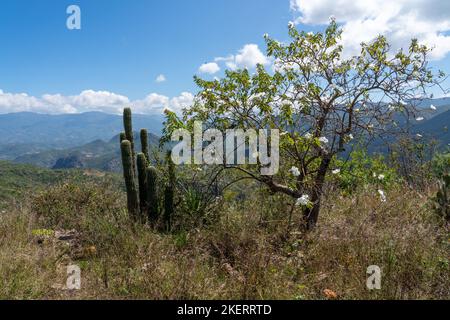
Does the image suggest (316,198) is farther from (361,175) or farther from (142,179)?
(142,179)

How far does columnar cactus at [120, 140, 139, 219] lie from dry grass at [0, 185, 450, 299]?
1.92ft

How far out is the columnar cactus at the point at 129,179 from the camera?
6582 millimetres

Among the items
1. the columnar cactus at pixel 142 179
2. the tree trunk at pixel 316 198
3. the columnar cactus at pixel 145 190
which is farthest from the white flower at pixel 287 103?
the columnar cactus at pixel 142 179

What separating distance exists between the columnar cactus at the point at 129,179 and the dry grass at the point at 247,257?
0.59m

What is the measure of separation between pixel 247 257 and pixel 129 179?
334cm

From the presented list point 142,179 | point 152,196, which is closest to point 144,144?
point 142,179

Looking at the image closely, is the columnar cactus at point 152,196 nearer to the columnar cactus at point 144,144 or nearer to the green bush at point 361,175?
the columnar cactus at point 144,144

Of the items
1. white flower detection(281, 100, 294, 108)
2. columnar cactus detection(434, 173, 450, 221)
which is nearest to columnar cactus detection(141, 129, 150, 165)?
white flower detection(281, 100, 294, 108)

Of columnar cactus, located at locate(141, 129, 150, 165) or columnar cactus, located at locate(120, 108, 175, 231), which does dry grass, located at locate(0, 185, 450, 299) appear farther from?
columnar cactus, located at locate(141, 129, 150, 165)
